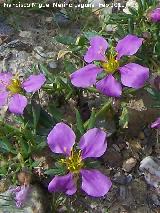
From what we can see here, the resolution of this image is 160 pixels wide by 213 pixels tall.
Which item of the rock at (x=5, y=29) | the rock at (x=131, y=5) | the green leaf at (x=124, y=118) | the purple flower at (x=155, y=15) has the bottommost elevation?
the green leaf at (x=124, y=118)

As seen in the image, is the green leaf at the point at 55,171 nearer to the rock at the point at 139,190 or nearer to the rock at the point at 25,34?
the rock at the point at 139,190

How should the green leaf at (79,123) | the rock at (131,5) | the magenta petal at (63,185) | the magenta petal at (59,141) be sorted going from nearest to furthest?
1. the magenta petal at (63,185)
2. the magenta petal at (59,141)
3. the green leaf at (79,123)
4. the rock at (131,5)

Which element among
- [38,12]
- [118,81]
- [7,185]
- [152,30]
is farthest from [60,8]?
[7,185]

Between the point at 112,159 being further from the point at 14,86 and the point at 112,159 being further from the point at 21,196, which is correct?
the point at 14,86

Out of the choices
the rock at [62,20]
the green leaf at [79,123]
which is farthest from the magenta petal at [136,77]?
the rock at [62,20]

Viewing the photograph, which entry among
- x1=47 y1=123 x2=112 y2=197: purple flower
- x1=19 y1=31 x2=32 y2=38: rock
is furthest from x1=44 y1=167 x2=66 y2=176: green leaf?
x1=19 y1=31 x2=32 y2=38: rock

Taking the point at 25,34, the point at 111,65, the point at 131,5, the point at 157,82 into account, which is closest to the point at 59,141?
the point at 111,65

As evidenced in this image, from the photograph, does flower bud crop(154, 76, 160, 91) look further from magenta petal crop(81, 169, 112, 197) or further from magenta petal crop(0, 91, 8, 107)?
magenta petal crop(0, 91, 8, 107)
